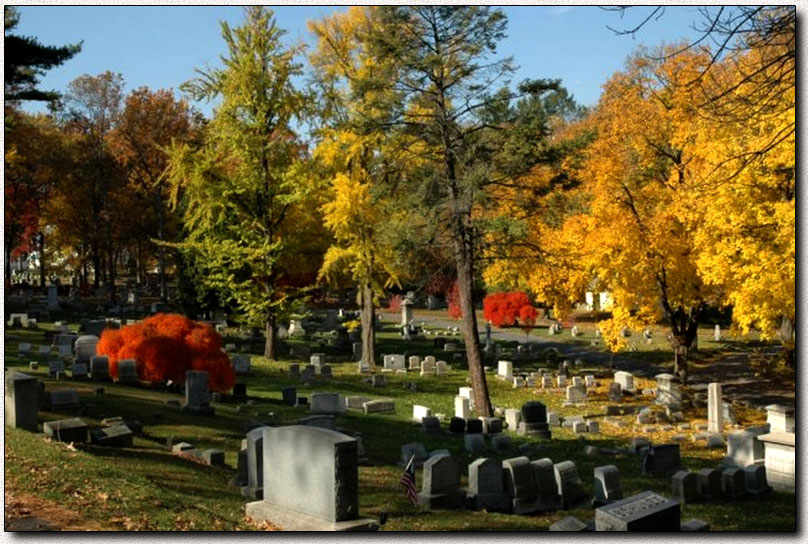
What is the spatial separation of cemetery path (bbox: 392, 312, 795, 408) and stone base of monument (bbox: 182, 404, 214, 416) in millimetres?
14008

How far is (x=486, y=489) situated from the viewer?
10.9m

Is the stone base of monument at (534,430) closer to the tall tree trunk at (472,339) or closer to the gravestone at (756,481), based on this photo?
the tall tree trunk at (472,339)

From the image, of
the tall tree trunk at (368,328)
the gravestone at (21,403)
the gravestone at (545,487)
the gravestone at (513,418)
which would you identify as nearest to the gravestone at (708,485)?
the gravestone at (545,487)

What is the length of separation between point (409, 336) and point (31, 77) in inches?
1017

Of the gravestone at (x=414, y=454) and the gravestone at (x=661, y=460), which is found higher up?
the gravestone at (x=414, y=454)

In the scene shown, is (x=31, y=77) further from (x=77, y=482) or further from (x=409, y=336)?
(x=409, y=336)

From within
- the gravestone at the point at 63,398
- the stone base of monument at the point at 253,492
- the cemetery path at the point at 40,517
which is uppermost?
the gravestone at the point at 63,398

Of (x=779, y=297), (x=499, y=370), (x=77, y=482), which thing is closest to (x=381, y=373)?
(x=499, y=370)

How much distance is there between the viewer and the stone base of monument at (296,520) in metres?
8.24

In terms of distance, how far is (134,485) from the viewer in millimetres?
9125

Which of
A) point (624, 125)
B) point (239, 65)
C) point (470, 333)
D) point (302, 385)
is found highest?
point (239, 65)

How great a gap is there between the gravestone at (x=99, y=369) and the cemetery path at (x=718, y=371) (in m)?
15.8

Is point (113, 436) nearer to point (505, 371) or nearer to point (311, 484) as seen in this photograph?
point (311, 484)

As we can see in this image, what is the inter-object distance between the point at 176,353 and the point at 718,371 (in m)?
18.6
